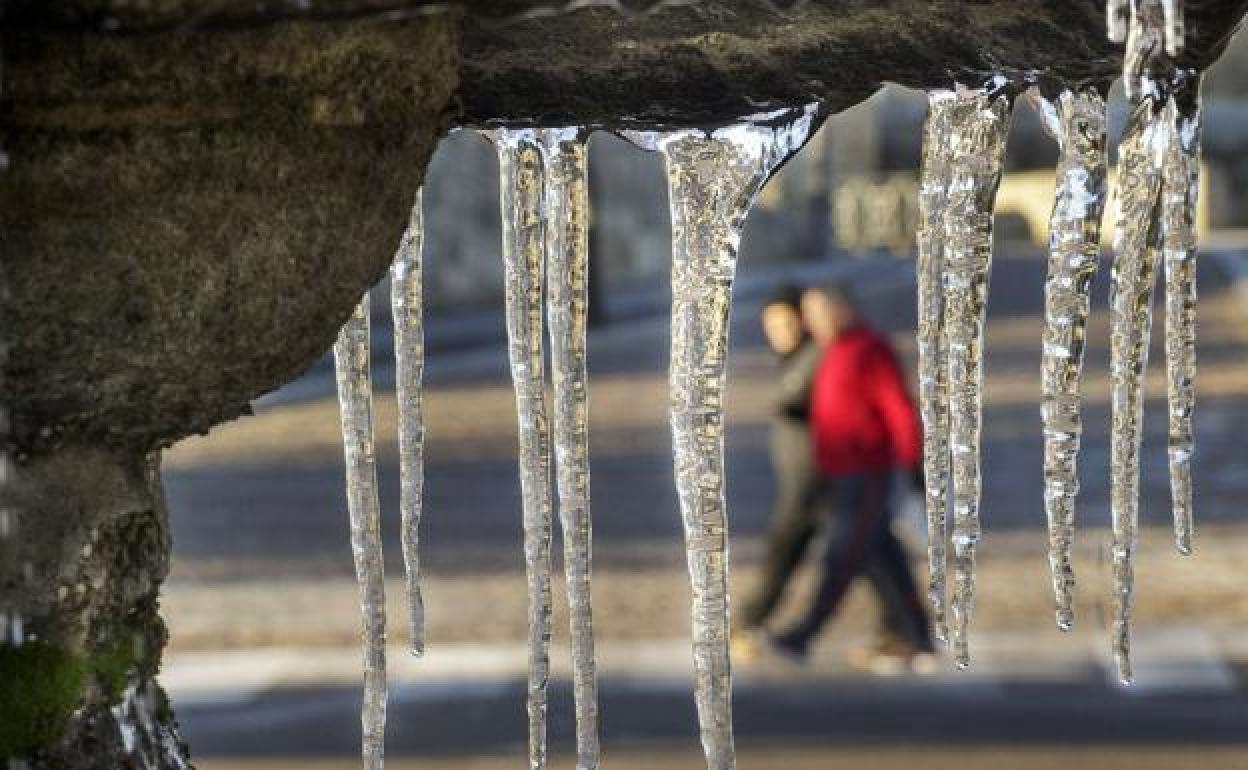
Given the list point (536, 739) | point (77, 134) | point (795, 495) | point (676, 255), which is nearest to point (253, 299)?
point (77, 134)

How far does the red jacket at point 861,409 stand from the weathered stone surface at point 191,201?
5607mm

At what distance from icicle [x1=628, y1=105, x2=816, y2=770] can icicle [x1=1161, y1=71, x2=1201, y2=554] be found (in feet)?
1.20

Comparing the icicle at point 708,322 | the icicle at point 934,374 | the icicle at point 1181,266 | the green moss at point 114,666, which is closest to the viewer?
the green moss at point 114,666

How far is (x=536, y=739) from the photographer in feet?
7.55

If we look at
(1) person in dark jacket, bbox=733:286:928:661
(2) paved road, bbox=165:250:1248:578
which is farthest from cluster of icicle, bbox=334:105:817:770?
(2) paved road, bbox=165:250:1248:578

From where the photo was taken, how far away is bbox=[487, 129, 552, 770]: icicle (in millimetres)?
2193

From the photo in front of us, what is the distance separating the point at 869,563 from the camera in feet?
24.3

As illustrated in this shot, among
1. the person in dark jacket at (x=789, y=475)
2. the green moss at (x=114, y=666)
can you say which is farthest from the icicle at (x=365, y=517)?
the person in dark jacket at (x=789, y=475)

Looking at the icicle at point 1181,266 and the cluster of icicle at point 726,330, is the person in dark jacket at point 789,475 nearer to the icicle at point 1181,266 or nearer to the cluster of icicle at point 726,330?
the icicle at point 1181,266

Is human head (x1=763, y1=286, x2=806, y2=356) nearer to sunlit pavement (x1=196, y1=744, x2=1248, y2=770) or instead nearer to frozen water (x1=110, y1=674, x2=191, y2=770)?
sunlit pavement (x1=196, y1=744, x2=1248, y2=770)

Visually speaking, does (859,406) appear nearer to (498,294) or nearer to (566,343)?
(566,343)

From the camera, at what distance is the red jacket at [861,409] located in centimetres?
728

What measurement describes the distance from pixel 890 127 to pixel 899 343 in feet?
71.1

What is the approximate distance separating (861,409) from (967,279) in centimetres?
528
